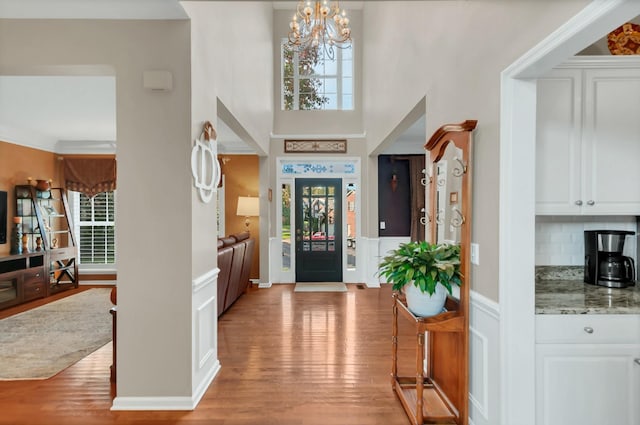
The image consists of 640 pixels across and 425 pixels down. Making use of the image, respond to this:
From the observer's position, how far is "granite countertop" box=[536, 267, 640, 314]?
1798 mm

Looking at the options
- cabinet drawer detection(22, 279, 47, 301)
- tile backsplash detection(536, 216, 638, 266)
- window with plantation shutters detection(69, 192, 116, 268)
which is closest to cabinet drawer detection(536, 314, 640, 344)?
tile backsplash detection(536, 216, 638, 266)

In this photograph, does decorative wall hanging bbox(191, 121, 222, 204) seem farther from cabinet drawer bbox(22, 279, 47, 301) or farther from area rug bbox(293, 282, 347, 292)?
cabinet drawer bbox(22, 279, 47, 301)

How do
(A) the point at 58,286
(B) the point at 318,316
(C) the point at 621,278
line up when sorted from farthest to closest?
(A) the point at 58,286
(B) the point at 318,316
(C) the point at 621,278

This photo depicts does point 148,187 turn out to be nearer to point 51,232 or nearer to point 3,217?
point 3,217

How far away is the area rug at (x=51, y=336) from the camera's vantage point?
319 centimetres

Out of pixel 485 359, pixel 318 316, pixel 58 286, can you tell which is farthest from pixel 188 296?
pixel 58 286

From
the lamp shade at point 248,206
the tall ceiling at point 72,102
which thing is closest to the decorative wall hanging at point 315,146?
the tall ceiling at point 72,102

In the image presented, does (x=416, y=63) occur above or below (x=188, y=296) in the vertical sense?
above

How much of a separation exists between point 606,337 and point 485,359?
0.60 m

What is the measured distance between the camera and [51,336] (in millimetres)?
3949

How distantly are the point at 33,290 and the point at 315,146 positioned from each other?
5466 mm

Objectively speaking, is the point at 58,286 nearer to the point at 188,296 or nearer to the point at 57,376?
the point at 57,376

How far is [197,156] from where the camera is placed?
258 cm

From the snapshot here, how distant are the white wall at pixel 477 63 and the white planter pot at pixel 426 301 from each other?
0.71ft
